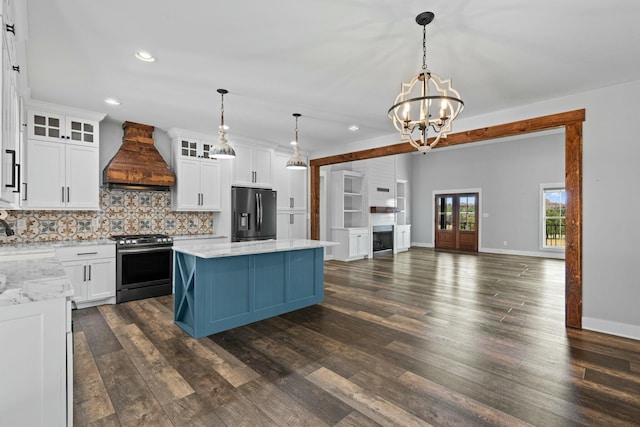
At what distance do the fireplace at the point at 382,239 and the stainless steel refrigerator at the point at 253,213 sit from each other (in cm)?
353

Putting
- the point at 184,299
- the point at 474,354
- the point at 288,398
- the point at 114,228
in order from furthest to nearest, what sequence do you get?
the point at 114,228
the point at 184,299
the point at 474,354
the point at 288,398

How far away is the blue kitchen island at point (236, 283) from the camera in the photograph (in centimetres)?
321

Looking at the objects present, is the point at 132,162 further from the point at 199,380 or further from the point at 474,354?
the point at 474,354

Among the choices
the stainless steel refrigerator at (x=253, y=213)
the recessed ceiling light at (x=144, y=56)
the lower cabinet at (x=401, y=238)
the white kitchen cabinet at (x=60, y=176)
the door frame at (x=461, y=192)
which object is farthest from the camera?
the door frame at (x=461, y=192)

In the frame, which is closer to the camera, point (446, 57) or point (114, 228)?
point (446, 57)

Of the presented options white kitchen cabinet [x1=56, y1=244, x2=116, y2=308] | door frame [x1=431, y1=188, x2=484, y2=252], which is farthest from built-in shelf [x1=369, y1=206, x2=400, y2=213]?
white kitchen cabinet [x1=56, y1=244, x2=116, y2=308]

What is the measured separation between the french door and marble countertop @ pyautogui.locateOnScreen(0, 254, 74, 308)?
10.2 metres

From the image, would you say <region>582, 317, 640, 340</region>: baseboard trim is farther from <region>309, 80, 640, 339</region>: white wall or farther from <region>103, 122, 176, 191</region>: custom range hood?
<region>103, 122, 176, 191</region>: custom range hood

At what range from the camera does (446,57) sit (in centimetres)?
286

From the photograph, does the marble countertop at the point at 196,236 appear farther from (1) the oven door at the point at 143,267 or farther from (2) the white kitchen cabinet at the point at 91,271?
(2) the white kitchen cabinet at the point at 91,271

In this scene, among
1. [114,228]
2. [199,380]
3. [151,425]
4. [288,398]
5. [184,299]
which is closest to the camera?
[151,425]

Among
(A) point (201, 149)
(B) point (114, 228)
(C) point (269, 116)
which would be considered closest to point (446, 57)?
(C) point (269, 116)

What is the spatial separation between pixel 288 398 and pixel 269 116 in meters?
3.63

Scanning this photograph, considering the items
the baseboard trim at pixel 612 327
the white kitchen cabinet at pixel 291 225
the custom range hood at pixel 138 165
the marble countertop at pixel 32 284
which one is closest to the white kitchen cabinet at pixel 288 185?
the white kitchen cabinet at pixel 291 225
